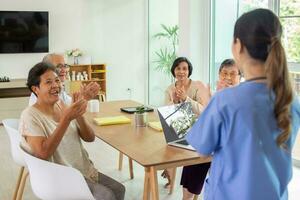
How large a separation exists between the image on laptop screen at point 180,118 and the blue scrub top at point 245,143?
0.91m

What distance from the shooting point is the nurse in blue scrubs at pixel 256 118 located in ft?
3.97

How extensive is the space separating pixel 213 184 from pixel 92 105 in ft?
6.61

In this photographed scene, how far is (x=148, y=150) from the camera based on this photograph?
2.14m

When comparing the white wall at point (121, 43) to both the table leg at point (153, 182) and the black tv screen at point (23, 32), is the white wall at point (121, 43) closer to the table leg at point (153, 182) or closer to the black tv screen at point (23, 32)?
the black tv screen at point (23, 32)

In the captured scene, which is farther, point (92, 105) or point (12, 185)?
point (12, 185)

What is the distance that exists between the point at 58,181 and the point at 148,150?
0.49m

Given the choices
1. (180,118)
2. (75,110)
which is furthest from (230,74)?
(75,110)

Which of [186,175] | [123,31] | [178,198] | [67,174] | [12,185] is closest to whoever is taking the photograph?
[67,174]

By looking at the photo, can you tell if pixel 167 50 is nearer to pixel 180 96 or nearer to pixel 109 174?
pixel 109 174

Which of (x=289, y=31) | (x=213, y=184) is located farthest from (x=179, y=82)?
(x=213, y=184)

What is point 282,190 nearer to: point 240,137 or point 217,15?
point 240,137

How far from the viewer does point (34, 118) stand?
2070 mm

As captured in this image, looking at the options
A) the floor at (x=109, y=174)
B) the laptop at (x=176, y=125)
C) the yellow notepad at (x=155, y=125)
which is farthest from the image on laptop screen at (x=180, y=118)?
the floor at (x=109, y=174)

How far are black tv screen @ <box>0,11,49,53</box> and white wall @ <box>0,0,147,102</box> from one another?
0.13 meters
